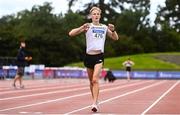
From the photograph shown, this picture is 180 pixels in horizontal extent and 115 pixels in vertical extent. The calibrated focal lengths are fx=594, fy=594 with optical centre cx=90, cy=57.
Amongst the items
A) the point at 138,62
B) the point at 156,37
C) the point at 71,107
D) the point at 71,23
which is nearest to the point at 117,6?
the point at 156,37

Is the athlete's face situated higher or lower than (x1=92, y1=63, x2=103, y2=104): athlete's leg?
higher

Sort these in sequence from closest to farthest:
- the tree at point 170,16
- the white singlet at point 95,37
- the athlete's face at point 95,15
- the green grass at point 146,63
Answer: the athlete's face at point 95,15 → the white singlet at point 95,37 → the green grass at point 146,63 → the tree at point 170,16

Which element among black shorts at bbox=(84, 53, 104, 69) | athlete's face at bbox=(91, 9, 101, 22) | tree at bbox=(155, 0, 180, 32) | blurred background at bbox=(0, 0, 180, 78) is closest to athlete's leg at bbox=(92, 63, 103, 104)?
black shorts at bbox=(84, 53, 104, 69)

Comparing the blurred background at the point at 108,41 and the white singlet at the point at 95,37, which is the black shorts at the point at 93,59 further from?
the blurred background at the point at 108,41

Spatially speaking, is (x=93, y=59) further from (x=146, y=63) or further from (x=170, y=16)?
(x=170, y=16)

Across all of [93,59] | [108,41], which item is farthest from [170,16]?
[93,59]

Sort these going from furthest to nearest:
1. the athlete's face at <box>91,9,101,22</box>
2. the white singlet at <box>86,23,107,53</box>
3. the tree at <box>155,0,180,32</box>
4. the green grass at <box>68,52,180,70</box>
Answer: the tree at <box>155,0,180,32</box> → the green grass at <box>68,52,180,70</box> → the white singlet at <box>86,23,107,53</box> → the athlete's face at <box>91,9,101,22</box>

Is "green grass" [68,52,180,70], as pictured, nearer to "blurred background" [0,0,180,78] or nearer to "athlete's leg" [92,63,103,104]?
"blurred background" [0,0,180,78]

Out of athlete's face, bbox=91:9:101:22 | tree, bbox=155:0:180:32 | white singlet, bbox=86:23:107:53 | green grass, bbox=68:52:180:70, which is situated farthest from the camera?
tree, bbox=155:0:180:32

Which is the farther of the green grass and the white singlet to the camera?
the green grass

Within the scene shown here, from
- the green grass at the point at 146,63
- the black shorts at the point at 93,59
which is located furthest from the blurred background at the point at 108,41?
the black shorts at the point at 93,59

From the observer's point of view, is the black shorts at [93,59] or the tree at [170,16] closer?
the black shorts at [93,59]

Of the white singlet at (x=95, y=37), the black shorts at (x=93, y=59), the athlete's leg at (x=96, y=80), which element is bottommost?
the athlete's leg at (x=96, y=80)

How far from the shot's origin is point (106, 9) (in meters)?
115
